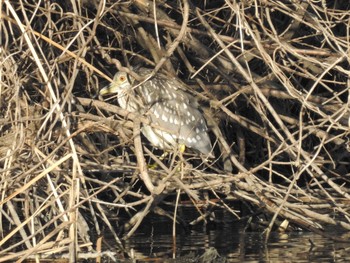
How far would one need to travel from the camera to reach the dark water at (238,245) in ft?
22.5

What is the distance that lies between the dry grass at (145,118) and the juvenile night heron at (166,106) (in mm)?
135

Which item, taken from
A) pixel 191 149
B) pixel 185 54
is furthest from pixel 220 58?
pixel 191 149

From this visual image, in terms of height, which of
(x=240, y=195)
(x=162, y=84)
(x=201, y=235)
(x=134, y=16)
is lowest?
(x=201, y=235)

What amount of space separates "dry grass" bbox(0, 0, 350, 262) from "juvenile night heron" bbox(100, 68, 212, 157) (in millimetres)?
135

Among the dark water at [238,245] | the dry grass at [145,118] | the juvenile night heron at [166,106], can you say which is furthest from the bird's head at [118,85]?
the dark water at [238,245]

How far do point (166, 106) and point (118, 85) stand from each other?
57cm

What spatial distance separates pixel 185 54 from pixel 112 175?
4.05ft

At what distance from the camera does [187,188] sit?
6520 mm

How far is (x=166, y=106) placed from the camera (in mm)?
8570

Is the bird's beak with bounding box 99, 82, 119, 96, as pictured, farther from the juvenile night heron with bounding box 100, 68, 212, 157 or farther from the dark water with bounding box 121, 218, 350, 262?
the dark water with bounding box 121, 218, 350, 262

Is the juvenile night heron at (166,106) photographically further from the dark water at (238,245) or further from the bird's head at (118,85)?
the dark water at (238,245)

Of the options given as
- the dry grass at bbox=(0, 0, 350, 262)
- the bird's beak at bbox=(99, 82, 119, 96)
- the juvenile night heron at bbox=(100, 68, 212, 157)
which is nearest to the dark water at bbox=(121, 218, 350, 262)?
the dry grass at bbox=(0, 0, 350, 262)

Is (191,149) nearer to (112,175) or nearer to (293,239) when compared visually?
(112,175)

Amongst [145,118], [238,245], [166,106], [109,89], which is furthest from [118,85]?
[238,245]
